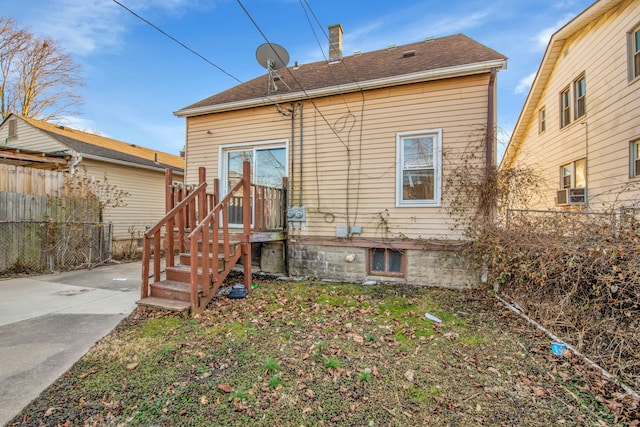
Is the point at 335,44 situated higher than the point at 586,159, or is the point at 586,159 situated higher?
the point at 335,44

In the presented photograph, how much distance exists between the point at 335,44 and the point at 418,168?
5.13 m

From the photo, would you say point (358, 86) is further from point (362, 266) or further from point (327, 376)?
point (327, 376)

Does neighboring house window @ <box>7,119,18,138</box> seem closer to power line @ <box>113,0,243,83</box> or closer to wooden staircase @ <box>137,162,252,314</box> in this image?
wooden staircase @ <box>137,162,252,314</box>

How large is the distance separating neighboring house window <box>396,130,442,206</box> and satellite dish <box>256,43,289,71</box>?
3162 mm

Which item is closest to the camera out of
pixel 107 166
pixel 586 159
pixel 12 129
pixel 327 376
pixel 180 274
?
pixel 327 376

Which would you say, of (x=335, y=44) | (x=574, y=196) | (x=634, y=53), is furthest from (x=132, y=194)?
(x=634, y=53)

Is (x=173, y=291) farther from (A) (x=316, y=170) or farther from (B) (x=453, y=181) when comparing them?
(B) (x=453, y=181)

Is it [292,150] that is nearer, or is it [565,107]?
[292,150]

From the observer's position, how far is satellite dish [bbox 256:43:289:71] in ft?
21.4

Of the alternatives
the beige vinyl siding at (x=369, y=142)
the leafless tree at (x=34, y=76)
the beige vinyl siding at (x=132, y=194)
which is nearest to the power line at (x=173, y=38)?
the beige vinyl siding at (x=369, y=142)

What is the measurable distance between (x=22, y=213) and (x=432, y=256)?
31.6 feet

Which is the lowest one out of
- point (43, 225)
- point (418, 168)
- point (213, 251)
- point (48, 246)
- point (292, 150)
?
point (48, 246)

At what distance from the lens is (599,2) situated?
7.44m

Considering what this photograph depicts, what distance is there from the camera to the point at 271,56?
261 inches
